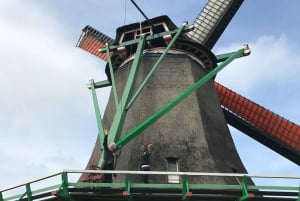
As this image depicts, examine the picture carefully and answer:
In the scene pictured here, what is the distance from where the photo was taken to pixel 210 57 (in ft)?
53.3

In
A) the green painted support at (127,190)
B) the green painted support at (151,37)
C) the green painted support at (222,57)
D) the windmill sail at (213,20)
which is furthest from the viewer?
the windmill sail at (213,20)

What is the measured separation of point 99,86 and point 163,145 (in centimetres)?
497

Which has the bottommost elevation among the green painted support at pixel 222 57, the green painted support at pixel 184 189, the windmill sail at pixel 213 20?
the green painted support at pixel 184 189

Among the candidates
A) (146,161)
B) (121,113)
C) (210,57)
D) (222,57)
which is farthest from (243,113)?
(146,161)

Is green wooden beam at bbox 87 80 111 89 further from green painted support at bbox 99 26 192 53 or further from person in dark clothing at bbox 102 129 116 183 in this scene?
person in dark clothing at bbox 102 129 116 183

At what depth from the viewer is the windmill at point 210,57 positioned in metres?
15.8

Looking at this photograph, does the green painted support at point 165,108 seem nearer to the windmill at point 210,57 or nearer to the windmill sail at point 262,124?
the windmill at point 210,57

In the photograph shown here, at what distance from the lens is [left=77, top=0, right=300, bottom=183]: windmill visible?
15782 mm

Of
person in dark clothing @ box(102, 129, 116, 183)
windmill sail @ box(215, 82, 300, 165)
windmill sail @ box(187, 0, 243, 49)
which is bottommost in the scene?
person in dark clothing @ box(102, 129, 116, 183)

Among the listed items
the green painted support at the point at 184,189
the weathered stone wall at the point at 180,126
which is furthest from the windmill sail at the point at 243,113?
the green painted support at the point at 184,189

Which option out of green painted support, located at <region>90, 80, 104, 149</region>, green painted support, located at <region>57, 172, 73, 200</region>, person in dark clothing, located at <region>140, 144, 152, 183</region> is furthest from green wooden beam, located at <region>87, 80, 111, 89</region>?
green painted support, located at <region>57, 172, 73, 200</region>

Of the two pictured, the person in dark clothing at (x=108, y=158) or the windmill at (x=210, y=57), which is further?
the windmill at (x=210, y=57)

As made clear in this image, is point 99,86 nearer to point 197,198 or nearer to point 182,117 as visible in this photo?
point 182,117

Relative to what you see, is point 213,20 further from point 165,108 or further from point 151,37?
point 165,108
